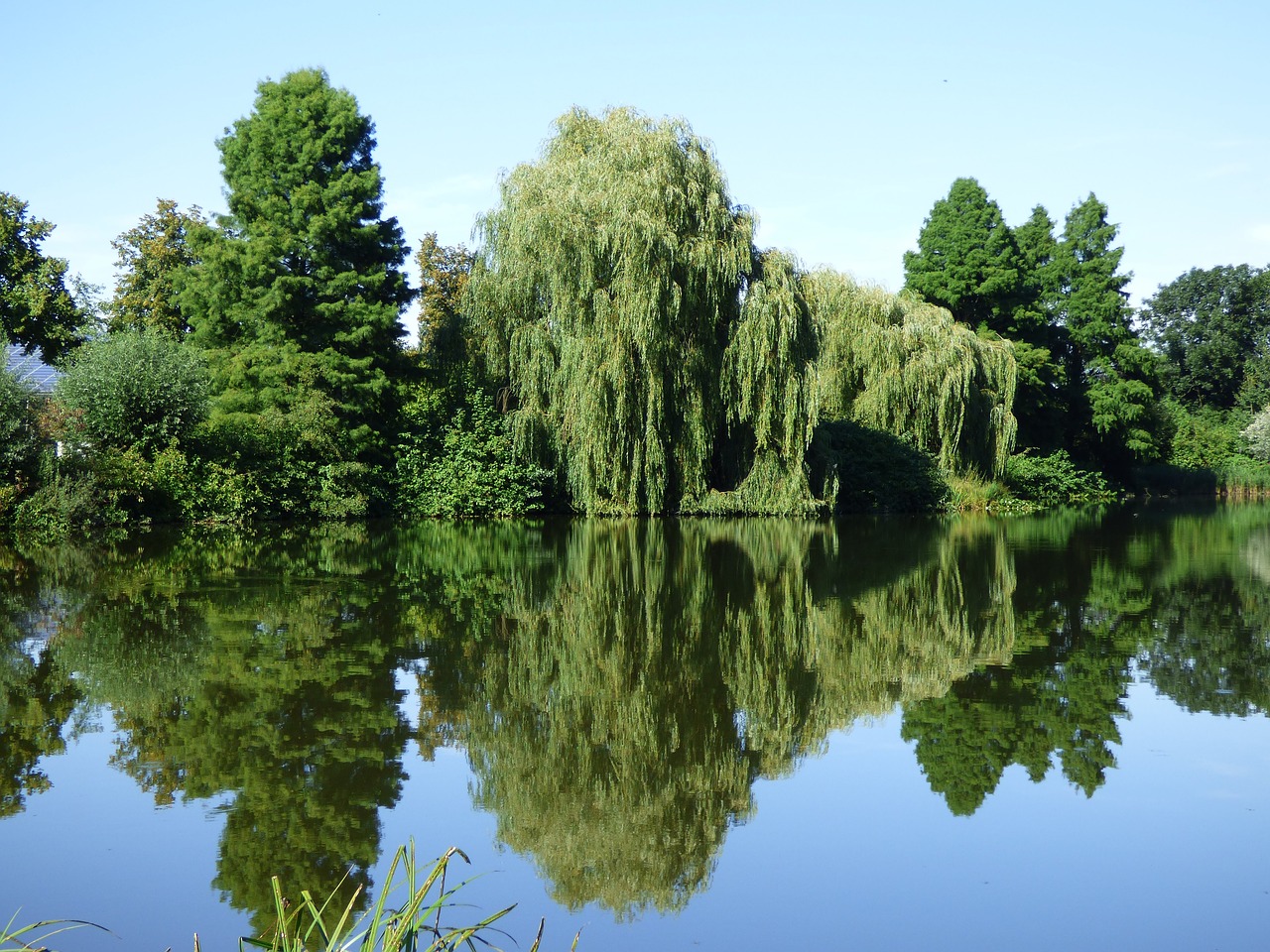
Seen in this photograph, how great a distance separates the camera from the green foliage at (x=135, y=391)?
24938mm

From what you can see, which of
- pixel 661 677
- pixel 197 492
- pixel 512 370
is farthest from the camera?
pixel 512 370

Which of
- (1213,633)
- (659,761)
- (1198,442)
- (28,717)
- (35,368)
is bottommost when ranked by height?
(28,717)

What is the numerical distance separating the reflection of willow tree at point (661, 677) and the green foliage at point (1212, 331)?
175ft

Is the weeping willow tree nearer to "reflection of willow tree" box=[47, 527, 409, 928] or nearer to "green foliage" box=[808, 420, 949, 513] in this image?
"green foliage" box=[808, 420, 949, 513]

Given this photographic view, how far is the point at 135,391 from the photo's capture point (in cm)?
2522

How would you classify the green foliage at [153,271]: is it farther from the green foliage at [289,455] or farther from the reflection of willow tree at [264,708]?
the reflection of willow tree at [264,708]

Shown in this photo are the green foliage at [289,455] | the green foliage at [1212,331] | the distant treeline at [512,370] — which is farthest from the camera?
the green foliage at [1212,331]

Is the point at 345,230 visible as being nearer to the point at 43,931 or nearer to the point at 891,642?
the point at 891,642

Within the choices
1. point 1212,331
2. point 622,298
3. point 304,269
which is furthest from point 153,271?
point 1212,331

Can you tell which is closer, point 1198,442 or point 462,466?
point 462,466

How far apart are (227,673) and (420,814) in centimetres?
390

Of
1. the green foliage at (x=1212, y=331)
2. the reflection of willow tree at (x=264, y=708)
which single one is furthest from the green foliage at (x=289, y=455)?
the green foliage at (x=1212, y=331)

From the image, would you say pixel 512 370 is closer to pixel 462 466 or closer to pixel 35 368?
pixel 462 466

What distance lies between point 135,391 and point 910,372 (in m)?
20.2
